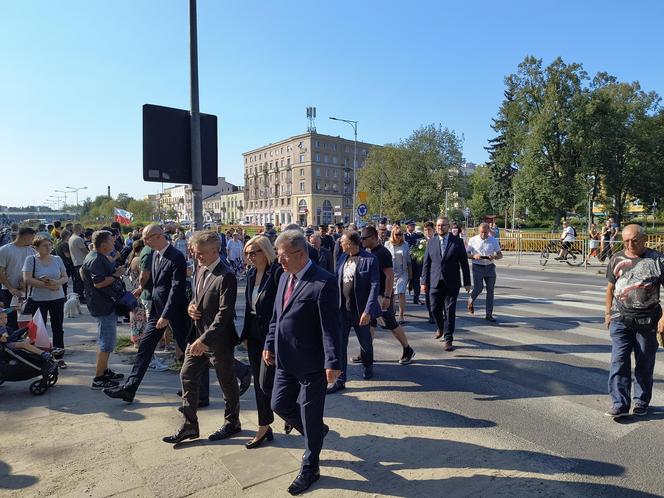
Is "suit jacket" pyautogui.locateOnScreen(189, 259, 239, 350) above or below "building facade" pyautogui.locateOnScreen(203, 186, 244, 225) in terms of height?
below

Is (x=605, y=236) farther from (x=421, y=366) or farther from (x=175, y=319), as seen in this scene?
(x=175, y=319)

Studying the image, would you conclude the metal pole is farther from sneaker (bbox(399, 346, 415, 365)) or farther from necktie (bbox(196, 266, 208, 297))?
sneaker (bbox(399, 346, 415, 365))

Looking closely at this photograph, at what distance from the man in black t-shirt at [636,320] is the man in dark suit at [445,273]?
2503mm

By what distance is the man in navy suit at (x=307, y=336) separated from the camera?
3068mm

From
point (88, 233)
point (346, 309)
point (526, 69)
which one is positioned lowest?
point (346, 309)

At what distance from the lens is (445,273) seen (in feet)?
22.0

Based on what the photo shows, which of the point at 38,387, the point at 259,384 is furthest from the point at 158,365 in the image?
the point at 259,384

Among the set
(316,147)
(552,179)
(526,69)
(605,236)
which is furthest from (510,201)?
(316,147)

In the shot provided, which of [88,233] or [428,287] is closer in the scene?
[428,287]

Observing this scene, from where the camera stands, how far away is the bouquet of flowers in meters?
11.7

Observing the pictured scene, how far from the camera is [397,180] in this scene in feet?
160

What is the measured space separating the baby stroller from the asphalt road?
13.0 ft

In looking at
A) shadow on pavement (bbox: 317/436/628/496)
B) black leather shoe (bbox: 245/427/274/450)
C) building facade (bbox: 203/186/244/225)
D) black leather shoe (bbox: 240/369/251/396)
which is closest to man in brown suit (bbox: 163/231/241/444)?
black leather shoe (bbox: 240/369/251/396)

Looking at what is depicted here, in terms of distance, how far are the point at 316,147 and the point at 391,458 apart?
303 ft
